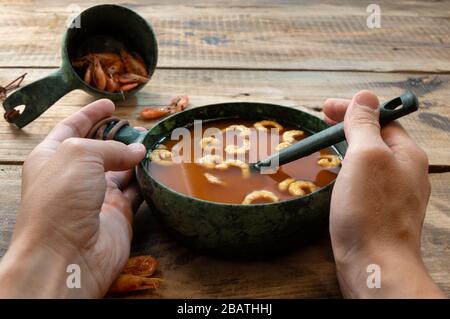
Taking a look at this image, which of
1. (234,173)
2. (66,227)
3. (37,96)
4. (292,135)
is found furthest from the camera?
(37,96)

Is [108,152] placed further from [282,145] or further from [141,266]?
[282,145]

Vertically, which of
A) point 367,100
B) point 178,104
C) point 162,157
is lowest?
point 178,104

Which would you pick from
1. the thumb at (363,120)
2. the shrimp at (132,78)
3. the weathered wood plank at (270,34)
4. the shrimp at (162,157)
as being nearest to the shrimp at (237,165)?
the shrimp at (162,157)

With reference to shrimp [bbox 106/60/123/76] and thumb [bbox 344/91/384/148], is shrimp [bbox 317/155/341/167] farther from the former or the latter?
shrimp [bbox 106/60/123/76]

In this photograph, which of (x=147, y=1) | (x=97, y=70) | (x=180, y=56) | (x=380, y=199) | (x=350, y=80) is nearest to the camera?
(x=380, y=199)

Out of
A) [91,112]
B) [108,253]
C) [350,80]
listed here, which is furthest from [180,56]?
[108,253]

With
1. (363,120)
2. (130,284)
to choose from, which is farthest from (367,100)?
(130,284)

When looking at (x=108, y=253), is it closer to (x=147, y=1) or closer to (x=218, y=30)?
(x=218, y=30)
